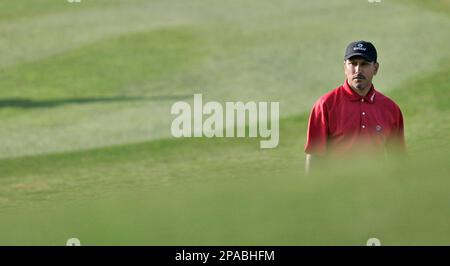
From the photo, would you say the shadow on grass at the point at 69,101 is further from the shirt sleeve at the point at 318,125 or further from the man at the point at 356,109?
the shirt sleeve at the point at 318,125

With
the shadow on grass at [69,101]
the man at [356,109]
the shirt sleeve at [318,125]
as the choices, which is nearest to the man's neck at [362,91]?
the man at [356,109]

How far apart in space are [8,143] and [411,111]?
5.08 m

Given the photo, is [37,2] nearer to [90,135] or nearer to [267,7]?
[267,7]

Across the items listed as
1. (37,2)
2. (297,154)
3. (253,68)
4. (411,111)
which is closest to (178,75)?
(253,68)

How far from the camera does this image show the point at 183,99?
14250 mm

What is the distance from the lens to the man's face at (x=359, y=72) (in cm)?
437

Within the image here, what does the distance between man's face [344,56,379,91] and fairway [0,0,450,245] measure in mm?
401

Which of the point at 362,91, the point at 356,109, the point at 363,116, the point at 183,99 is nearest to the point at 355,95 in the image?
the point at 362,91

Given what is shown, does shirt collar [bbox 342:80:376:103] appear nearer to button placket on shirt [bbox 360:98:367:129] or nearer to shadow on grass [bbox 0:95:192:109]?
button placket on shirt [bbox 360:98:367:129]

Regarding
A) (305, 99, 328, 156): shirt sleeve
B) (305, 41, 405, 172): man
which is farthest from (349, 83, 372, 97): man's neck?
(305, 99, 328, 156): shirt sleeve

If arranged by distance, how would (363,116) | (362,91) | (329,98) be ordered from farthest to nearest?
(362,91), (329,98), (363,116)

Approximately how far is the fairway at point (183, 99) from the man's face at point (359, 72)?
0.40 metres

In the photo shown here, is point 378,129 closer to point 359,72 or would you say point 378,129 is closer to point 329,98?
point 329,98

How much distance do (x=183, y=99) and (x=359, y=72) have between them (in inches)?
389
